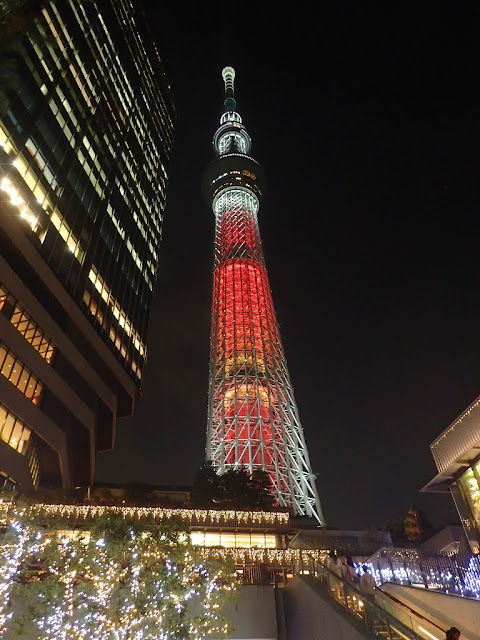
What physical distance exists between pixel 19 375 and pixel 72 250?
10.5 meters

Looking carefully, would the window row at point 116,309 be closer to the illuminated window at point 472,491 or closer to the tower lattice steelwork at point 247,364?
the tower lattice steelwork at point 247,364

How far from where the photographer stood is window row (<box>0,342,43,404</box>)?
3009 cm

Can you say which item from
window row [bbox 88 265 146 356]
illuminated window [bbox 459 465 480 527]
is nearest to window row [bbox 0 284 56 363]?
window row [bbox 88 265 146 356]

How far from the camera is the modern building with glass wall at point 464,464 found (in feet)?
59.9

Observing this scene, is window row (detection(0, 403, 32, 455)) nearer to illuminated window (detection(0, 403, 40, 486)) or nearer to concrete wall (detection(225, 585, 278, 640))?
illuminated window (detection(0, 403, 40, 486))

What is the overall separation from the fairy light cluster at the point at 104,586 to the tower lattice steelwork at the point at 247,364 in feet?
122

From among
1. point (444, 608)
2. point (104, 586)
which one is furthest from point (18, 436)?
point (444, 608)

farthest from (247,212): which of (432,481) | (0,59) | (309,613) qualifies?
(0,59)

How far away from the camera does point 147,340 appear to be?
48469 millimetres

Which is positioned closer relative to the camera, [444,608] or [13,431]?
[444,608]

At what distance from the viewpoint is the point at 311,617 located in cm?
1532

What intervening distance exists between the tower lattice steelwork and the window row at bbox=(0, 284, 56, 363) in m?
25.1

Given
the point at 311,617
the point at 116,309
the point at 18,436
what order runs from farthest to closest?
the point at 116,309 → the point at 18,436 → the point at 311,617

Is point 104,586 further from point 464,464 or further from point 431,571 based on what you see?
point 464,464
